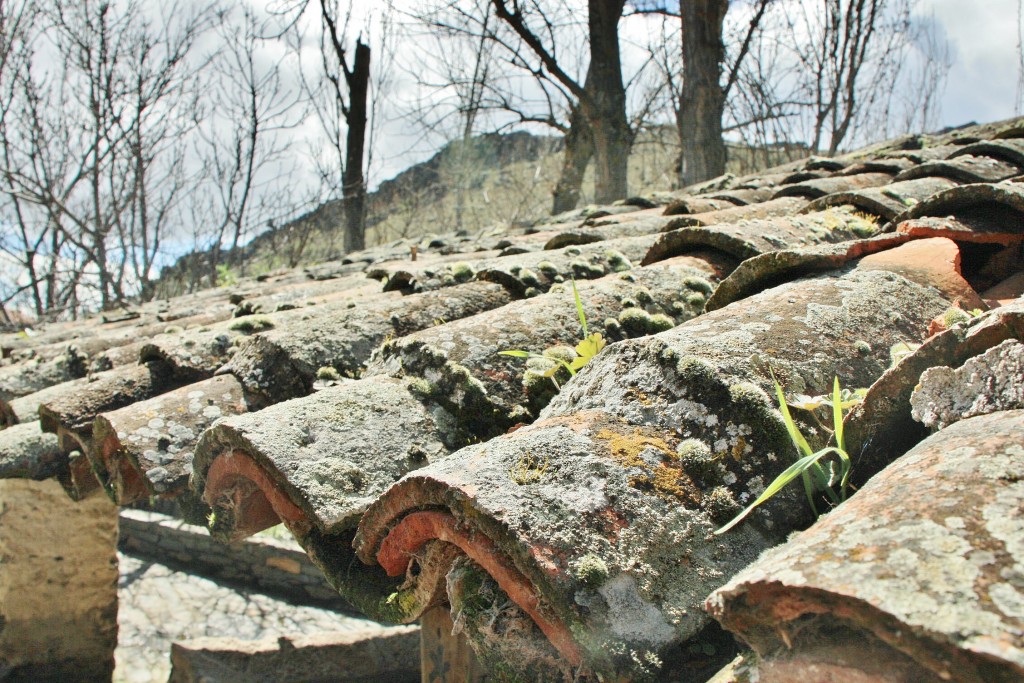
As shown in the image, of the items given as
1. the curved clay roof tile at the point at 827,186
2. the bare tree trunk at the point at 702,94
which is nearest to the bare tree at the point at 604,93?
the bare tree trunk at the point at 702,94

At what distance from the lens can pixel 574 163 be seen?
12.6 metres

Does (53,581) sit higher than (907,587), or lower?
lower

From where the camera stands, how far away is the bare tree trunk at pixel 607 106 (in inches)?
446

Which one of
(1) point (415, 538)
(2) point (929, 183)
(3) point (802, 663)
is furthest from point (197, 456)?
(2) point (929, 183)

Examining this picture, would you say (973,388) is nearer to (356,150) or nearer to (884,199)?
(884,199)

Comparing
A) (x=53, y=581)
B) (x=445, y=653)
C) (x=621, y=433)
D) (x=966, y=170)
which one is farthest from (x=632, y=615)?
(x=53, y=581)

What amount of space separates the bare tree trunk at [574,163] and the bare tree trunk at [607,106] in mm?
624

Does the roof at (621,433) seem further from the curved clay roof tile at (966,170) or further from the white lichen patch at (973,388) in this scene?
the curved clay roof tile at (966,170)

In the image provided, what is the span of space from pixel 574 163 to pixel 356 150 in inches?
178

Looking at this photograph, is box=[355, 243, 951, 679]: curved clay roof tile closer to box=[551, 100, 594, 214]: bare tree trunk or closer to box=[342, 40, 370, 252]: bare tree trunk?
box=[551, 100, 594, 214]: bare tree trunk

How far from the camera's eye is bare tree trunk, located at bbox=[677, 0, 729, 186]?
388 inches

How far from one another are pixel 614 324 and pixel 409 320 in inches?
33.6

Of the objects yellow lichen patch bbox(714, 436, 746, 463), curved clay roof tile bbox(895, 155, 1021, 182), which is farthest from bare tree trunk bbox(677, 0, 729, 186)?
yellow lichen patch bbox(714, 436, 746, 463)

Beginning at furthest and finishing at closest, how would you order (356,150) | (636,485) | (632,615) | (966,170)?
(356,150) < (966,170) < (636,485) < (632,615)
